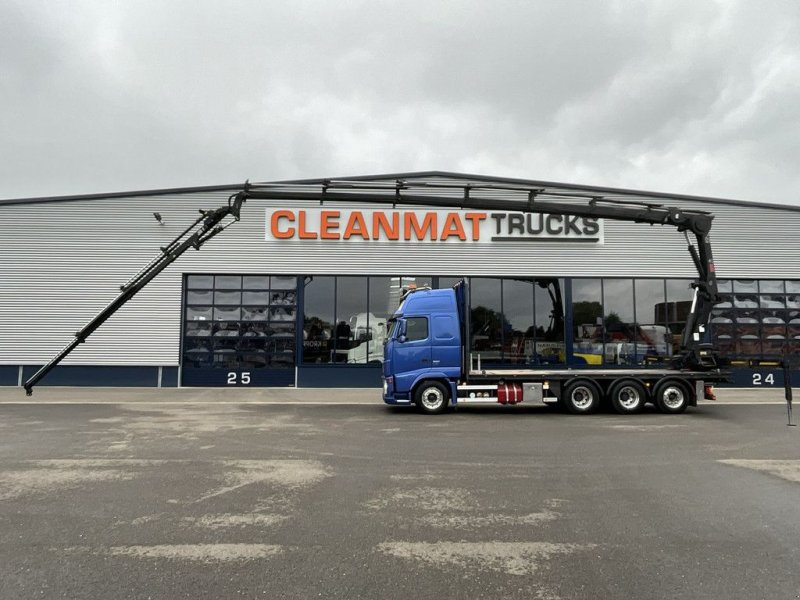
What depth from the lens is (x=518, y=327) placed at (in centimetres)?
1966

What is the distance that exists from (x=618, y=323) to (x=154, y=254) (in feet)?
57.7

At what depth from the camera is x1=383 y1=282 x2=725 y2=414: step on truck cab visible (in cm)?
1287

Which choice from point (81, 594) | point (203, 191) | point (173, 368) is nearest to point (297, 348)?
point (173, 368)

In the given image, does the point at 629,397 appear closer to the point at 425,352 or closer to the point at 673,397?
the point at 673,397

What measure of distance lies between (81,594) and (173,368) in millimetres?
16973

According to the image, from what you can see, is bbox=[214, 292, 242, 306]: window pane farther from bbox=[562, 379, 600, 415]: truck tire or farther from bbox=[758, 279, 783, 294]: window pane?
bbox=[758, 279, 783, 294]: window pane

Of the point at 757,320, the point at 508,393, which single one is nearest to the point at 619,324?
the point at 757,320

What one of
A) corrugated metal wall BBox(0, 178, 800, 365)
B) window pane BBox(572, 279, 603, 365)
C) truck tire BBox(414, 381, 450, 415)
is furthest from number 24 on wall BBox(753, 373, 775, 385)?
truck tire BBox(414, 381, 450, 415)

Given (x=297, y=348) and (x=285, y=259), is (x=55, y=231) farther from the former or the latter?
(x=297, y=348)

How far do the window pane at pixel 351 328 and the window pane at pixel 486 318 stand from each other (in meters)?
4.02

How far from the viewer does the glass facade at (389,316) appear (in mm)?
19500

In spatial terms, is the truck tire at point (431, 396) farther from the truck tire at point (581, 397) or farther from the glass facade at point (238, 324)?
the glass facade at point (238, 324)

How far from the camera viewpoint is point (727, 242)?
2061 cm

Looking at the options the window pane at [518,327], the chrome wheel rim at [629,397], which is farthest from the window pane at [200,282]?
the chrome wheel rim at [629,397]
